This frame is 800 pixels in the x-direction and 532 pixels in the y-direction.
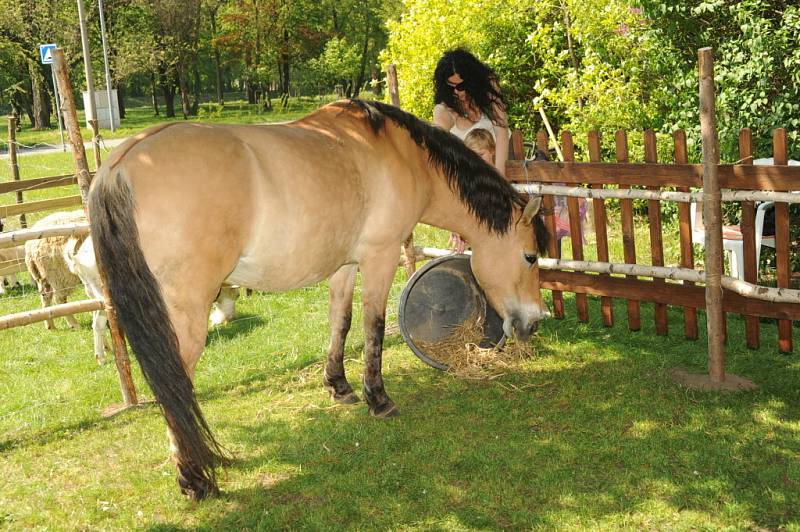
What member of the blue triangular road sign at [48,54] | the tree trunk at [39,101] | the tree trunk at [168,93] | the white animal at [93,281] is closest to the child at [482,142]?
the white animal at [93,281]

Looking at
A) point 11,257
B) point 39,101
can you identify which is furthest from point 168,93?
point 11,257

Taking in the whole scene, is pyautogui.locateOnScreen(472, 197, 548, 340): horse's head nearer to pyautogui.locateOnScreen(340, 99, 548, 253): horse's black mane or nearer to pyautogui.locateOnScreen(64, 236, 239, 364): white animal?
pyautogui.locateOnScreen(340, 99, 548, 253): horse's black mane

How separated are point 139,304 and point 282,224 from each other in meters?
0.87

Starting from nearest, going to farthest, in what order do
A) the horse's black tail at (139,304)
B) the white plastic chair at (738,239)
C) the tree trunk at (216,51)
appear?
the horse's black tail at (139,304)
the white plastic chair at (738,239)
the tree trunk at (216,51)

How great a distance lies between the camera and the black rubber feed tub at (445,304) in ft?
19.1

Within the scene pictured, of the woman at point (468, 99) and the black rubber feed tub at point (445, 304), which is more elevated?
the woman at point (468, 99)

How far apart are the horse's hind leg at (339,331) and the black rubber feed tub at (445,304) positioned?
0.53 m

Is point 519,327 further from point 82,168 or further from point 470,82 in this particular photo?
point 82,168

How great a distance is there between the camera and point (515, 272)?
5395 millimetres

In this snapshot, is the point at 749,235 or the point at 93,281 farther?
the point at 93,281

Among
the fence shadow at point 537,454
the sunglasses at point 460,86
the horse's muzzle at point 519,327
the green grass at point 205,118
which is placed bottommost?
the fence shadow at point 537,454

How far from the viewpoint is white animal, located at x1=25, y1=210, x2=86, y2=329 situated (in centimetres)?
782

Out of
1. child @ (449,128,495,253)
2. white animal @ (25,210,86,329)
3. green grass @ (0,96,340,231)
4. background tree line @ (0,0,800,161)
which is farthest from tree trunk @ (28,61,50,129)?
child @ (449,128,495,253)

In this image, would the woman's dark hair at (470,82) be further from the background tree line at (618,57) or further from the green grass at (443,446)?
the background tree line at (618,57)
